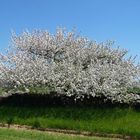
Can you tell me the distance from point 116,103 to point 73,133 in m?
5.42

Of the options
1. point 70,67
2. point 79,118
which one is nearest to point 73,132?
point 79,118

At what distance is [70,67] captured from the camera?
31578 millimetres

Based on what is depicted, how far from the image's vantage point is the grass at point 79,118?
85.3ft

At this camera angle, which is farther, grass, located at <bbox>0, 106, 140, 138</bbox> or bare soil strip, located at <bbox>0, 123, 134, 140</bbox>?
grass, located at <bbox>0, 106, 140, 138</bbox>

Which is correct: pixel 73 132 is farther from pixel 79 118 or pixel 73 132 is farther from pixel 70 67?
pixel 70 67

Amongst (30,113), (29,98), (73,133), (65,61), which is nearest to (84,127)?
(73,133)

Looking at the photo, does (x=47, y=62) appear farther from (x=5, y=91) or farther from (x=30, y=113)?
(x=30, y=113)

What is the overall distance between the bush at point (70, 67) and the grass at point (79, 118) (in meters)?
1.70

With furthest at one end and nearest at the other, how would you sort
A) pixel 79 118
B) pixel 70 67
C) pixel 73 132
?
→ pixel 70 67
pixel 79 118
pixel 73 132

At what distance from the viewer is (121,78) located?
31.9 m

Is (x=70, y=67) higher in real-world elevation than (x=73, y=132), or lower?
higher

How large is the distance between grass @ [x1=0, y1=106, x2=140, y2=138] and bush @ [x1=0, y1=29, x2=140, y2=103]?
5.57 ft

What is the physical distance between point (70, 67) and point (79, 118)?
16.1 feet

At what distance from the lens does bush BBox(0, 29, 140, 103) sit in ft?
100
